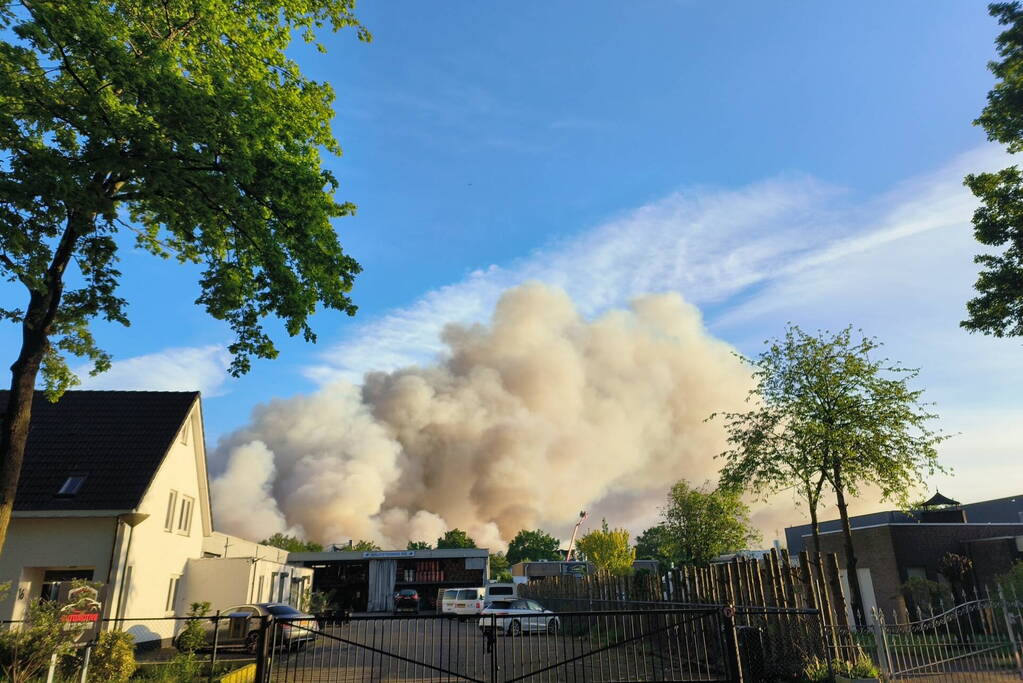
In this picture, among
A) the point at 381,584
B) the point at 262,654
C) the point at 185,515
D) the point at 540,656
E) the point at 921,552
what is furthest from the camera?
the point at 381,584

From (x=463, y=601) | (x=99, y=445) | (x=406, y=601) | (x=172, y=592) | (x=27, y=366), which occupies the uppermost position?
(x=99, y=445)

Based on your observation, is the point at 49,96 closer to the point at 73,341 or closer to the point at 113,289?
the point at 113,289

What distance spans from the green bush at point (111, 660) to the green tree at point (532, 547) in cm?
13753

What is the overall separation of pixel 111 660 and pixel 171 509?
563 inches

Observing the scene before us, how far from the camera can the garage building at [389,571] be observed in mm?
56312

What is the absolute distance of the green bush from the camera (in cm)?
1360

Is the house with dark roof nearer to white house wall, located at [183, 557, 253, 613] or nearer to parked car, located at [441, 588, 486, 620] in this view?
white house wall, located at [183, 557, 253, 613]

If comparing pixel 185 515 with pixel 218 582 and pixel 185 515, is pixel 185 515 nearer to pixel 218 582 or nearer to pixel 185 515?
pixel 185 515

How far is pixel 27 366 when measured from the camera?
563 inches

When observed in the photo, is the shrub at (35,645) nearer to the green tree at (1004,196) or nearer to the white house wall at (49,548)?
the white house wall at (49,548)

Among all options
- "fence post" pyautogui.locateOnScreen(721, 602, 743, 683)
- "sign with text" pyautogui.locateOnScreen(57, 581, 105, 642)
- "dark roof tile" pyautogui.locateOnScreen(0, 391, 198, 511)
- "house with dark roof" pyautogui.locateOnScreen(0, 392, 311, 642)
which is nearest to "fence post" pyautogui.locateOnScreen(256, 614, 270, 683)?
"sign with text" pyautogui.locateOnScreen(57, 581, 105, 642)

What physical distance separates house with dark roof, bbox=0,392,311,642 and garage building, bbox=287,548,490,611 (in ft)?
81.8

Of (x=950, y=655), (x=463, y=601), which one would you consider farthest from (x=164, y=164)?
(x=463, y=601)

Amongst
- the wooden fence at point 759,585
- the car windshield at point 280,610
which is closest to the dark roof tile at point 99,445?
the car windshield at point 280,610
